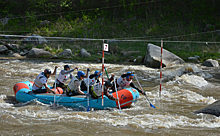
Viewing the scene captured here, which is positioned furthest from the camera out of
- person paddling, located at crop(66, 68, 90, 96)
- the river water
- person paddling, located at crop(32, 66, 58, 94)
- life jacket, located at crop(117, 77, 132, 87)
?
life jacket, located at crop(117, 77, 132, 87)

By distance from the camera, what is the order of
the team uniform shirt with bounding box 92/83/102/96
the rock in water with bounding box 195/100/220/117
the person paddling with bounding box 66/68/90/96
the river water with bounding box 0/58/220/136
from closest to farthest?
1. the river water with bounding box 0/58/220/136
2. the rock in water with bounding box 195/100/220/117
3. the team uniform shirt with bounding box 92/83/102/96
4. the person paddling with bounding box 66/68/90/96

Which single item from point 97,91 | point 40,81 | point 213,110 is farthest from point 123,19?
point 213,110

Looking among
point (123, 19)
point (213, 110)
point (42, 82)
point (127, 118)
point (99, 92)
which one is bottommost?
point (127, 118)

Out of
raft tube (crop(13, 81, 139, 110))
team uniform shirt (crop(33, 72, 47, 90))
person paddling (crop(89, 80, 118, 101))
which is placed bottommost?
raft tube (crop(13, 81, 139, 110))

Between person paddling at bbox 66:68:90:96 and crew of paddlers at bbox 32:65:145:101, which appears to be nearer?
crew of paddlers at bbox 32:65:145:101

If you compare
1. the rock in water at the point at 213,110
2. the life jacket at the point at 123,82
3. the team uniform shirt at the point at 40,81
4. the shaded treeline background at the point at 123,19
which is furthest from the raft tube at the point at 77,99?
the shaded treeline background at the point at 123,19

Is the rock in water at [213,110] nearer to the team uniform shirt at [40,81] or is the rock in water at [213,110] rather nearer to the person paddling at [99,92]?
the person paddling at [99,92]

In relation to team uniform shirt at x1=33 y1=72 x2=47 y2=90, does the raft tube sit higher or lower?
lower

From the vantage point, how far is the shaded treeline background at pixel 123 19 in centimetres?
2018

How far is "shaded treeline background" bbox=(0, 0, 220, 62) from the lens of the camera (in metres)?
20.2

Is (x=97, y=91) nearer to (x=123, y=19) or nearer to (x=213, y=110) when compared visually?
(x=213, y=110)

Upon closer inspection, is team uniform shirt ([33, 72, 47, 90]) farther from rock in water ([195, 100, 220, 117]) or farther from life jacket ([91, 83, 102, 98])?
rock in water ([195, 100, 220, 117])

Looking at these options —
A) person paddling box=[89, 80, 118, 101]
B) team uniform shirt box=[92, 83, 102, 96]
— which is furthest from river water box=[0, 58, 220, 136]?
team uniform shirt box=[92, 83, 102, 96]

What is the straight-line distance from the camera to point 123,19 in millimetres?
23703
